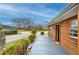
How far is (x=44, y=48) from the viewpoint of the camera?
6.52 m

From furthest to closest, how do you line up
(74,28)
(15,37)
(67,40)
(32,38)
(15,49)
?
(67,40) < (32,38) < (15,37) < (74,28) < (15,49)

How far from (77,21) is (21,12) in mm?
1454

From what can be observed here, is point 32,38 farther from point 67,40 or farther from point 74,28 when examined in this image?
Result: point 74,28

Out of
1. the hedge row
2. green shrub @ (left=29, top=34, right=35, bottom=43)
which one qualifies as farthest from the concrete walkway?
the hedge row

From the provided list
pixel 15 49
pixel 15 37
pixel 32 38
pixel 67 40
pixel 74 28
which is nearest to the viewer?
pixel 15 49

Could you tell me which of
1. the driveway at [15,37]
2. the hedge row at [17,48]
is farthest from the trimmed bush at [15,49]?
the driveway at [15,37]

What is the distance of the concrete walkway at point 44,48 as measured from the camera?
6288mm

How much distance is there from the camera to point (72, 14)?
5.93m

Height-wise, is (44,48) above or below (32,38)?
below

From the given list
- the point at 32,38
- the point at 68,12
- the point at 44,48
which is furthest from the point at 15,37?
the point at 68,12

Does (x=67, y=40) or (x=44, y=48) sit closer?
(x=44, y=48)

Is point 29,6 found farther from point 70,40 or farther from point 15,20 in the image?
point 70,40

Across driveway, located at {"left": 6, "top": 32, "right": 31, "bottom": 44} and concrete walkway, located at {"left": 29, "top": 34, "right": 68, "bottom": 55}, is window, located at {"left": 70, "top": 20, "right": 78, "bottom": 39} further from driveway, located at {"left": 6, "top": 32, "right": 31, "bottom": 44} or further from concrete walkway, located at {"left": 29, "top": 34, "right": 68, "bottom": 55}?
driveway, located at {"left": 6, "top": 32, "right": 31, "bottom": 44}

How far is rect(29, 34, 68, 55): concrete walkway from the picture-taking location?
629 centimetres
